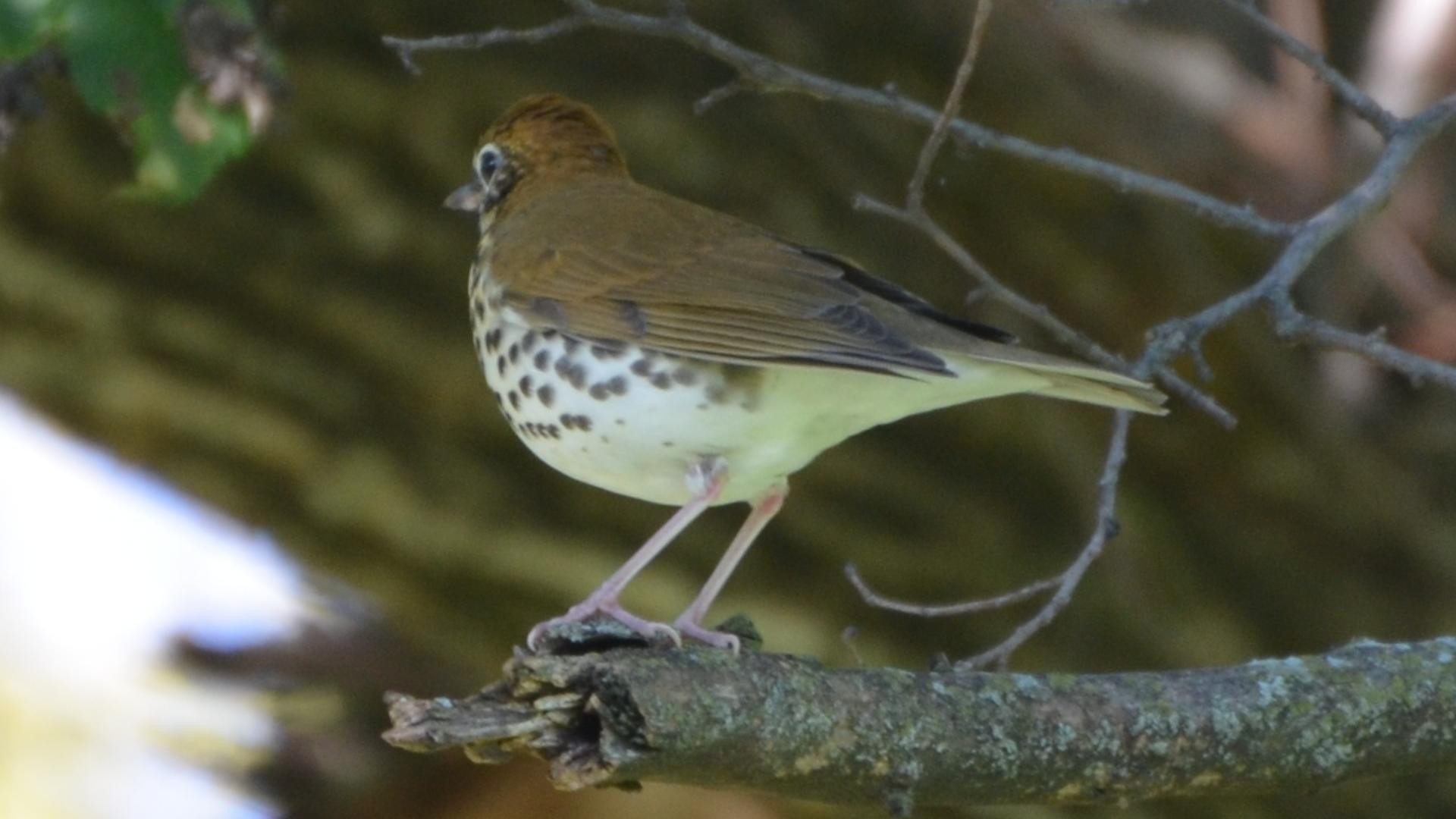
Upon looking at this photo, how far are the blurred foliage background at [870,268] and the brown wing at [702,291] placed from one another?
0.97m

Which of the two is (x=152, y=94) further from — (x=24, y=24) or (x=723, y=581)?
(x=723, y=581)

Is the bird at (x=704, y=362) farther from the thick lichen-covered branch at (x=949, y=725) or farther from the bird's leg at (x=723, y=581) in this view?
the thick lichen-covered branch at (x=949, y=725)

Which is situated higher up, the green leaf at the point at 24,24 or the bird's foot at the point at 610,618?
the green leaf at the point at 24,24

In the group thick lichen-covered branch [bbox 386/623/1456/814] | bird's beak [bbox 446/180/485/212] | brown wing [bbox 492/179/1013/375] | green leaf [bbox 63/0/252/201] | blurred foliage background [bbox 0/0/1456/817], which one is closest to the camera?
thick lichen-covered branch [bbox 386/623/1456/814]

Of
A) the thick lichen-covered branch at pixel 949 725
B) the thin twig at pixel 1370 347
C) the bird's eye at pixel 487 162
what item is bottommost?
the thick lichen-covered branch at pixel 949 725

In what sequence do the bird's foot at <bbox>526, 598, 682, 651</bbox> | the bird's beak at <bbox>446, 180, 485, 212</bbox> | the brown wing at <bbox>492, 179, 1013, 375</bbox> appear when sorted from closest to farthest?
the bird's foot at <bbox>526, 598, 682, 651</bbox>
the brown wing at <bbox>492, 179, 1013, 375</bbox>
the bird's beak at <bbox>446, 180, 485, 212</bbox>

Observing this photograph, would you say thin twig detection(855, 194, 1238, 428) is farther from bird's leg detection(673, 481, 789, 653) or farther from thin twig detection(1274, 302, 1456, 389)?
bird's leg detection(673, 481, 789, 653)

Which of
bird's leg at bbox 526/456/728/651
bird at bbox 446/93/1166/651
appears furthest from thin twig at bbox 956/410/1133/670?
bird's leg at bbox 526/456/728/651

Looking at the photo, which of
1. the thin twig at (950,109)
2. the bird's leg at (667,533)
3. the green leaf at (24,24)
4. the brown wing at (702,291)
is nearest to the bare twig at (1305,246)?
the brown wing at (702,291)

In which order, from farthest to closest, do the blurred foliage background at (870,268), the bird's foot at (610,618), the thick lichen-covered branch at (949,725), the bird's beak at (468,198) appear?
the blurred foliage background at (870,268) < the bird's beak at (468,198) < the bird's foot at (610,618) < the thick lichen-covered branch at (949,725)

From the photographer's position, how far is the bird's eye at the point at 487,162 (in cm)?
376

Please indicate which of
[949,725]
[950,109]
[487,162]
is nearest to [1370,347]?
[950,109]

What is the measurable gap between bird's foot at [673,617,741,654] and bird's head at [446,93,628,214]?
1.03 metres

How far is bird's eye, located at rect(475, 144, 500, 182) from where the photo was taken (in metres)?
3.76
